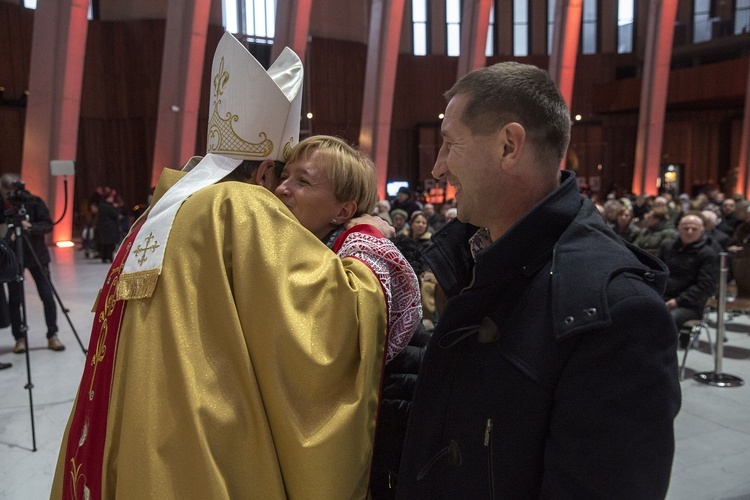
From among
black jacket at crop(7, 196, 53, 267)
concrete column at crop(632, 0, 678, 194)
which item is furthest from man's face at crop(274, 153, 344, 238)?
concrete column at crop(632, 0, 678, 194)

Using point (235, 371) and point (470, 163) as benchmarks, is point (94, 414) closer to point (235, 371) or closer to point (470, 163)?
point (235, 371)

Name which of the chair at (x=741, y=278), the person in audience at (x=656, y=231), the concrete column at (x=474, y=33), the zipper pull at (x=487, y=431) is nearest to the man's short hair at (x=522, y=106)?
the zipper pull at (x=487, y=431)

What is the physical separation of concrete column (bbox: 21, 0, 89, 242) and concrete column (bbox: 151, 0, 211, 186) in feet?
5.47

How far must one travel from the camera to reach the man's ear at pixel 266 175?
61.7 inches

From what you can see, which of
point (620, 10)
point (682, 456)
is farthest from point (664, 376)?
point (620, 10)

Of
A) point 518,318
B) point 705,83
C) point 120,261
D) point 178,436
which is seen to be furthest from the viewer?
point 705,83

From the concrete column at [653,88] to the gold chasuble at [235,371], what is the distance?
1735cm

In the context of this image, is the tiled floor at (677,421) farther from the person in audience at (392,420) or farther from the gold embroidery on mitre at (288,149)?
the gold embroidery on mitre at (288,149)

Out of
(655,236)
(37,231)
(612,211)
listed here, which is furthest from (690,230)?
(37,231)

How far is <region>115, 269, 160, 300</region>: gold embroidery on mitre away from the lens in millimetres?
1245

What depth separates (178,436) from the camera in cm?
119

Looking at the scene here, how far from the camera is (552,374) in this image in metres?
0.90

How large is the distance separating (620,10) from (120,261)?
76.4ft

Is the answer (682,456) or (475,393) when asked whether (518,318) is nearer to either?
(475,393)
